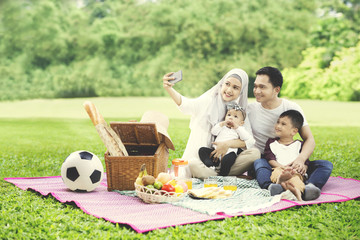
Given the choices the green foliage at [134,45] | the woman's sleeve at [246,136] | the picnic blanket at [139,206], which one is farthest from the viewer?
the green foliage at [134,45]

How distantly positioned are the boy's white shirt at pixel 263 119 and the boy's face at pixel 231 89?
31cm

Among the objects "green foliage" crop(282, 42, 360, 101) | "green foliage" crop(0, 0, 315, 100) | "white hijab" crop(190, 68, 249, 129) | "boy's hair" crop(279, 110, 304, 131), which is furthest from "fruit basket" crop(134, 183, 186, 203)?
"green foliage" crop(282, 42, 360, 101)

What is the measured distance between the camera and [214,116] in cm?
499

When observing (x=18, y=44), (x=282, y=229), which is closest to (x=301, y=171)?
(x=282, y=229)

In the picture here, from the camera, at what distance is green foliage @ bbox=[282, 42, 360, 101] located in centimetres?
2327

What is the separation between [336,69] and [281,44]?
3.59 meters

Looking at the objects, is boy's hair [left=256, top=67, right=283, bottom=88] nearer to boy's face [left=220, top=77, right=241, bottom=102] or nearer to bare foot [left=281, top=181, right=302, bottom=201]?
boy's face [left=220, top=77, right=241, bottom=102]

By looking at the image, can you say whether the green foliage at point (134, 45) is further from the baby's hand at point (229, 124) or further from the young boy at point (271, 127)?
the baby's hand at point (229, 124)

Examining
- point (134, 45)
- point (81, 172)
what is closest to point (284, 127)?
point (81, 172)

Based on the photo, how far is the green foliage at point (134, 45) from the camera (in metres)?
24.9

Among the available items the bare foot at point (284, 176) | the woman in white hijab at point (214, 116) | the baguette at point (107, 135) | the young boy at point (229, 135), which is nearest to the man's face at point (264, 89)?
Result: the woman in white hijab at point (214, 116)

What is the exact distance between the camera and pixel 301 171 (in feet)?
14.3

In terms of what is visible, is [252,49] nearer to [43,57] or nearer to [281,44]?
[281,44]

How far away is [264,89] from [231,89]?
348mm
